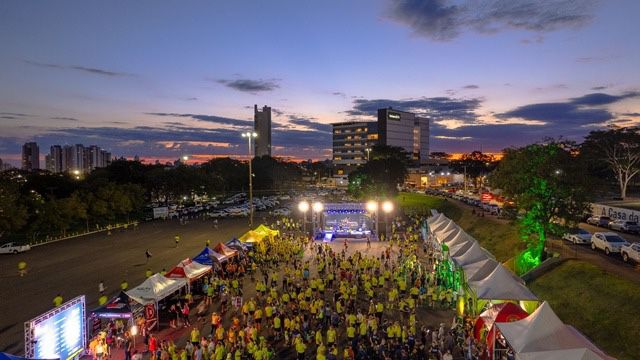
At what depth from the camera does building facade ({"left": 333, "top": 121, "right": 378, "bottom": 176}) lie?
6557 inches

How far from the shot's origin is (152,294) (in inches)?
653

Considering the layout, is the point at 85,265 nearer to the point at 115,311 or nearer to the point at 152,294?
the point at 152,294

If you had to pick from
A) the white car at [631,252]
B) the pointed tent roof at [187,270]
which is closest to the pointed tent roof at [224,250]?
the pointed tent roof at [187,270]

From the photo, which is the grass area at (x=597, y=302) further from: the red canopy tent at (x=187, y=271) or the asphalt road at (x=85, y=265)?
the asphalt road at (x=85, y=265)

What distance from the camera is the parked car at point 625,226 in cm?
3004

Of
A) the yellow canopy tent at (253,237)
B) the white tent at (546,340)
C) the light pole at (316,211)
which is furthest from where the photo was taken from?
the light pole at (316,211)

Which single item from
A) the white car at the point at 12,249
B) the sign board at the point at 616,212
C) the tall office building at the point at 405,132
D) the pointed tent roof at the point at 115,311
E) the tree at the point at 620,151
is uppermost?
the tall office building at the point at 405,132

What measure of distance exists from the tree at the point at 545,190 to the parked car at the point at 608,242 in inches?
82.4

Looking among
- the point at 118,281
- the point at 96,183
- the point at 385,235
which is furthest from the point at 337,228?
the point at 96,183

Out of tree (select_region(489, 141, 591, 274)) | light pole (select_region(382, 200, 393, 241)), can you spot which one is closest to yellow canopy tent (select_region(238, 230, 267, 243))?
light pole (select_region(382, 200, 393, 241))

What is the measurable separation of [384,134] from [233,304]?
144 metres

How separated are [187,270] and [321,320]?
7278mm

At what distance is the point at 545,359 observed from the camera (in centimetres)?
978

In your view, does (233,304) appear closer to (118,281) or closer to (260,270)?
→ (260,270)
